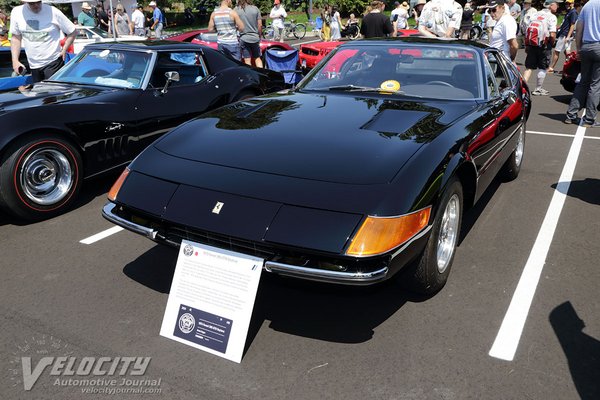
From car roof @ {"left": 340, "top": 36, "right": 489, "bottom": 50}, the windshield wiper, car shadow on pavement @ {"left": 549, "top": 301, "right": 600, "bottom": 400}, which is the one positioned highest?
car roof @ {"left": 340, "top": 36, "right": 489, "bottom": 50}

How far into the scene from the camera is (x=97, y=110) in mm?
4492

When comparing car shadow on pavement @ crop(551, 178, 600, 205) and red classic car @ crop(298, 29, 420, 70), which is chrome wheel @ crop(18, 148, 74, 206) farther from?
red classic car @ crop(298, 29, 420, 70)

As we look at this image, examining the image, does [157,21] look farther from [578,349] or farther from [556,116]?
[578,349]

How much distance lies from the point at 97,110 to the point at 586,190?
4.58 metres

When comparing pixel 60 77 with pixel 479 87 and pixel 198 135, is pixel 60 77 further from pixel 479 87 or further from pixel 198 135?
pixel 479 87

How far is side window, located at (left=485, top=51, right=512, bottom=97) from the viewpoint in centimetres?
388

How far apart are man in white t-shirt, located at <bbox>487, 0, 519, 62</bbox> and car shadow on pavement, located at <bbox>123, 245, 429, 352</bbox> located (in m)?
6.44

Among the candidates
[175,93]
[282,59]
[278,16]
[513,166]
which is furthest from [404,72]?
[278,16]

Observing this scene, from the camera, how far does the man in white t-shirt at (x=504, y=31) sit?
8.09 metres

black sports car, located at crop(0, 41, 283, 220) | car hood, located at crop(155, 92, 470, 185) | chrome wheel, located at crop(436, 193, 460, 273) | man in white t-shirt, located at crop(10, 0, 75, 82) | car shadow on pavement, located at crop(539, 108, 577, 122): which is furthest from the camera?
car shadow on pavement, located at crop(539, 108, 577, 122)

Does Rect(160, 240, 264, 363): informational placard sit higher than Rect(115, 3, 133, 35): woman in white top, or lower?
higher

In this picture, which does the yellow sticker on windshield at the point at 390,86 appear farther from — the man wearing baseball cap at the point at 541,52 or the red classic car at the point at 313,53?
the red classic car at the point at 313,53

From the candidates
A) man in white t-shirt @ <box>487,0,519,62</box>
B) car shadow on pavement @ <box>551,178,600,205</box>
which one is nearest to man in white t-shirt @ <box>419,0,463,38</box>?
man in white t-shirt @ <box>487,0,519,62</box>

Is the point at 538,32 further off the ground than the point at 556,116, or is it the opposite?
the point at 538,32
